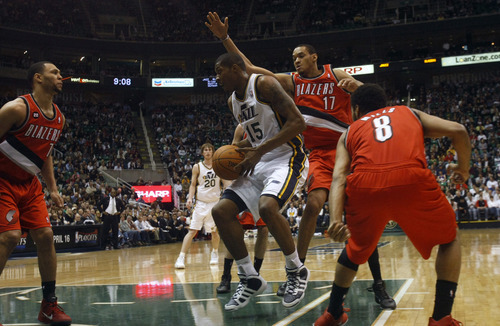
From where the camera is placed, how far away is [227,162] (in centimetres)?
429

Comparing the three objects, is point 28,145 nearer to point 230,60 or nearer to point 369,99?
point 230,60

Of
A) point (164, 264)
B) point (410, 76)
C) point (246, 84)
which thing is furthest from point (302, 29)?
point (246, 84)

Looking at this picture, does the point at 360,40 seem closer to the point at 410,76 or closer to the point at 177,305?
the point at 410,76

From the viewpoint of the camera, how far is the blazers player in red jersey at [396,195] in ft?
9.37

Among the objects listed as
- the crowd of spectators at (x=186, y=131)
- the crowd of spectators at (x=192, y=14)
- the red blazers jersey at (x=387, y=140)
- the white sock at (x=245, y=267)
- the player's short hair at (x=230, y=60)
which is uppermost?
the crowd of spectators at (x=192, y=14)

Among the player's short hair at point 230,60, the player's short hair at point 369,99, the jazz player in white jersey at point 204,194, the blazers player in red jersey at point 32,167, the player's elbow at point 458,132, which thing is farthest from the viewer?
the jazz player in white jersey at point 204,194

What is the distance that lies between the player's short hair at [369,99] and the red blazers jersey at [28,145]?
2496mm

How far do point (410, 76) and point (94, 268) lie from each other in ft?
90.5

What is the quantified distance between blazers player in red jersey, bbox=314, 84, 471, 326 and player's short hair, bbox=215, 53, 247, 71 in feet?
4.58

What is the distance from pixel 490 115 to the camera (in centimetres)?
2603

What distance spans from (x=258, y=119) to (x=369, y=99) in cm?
116

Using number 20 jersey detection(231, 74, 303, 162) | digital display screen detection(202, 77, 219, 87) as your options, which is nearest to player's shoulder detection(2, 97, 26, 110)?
number 20 jersey detection(231, 74, 303, 162)

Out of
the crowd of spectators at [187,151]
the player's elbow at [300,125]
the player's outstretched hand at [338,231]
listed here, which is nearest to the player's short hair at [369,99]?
the player's elbow at [300,125]

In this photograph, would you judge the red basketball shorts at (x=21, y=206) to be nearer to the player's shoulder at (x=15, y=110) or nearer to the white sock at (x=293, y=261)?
the player's shoulder at (x=15, y=110)
